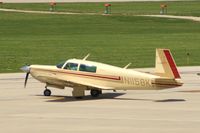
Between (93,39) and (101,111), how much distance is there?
37.9 metres

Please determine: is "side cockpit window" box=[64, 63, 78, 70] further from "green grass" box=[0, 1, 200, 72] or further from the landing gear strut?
"green grass" box=[0, 1, 200, 72]

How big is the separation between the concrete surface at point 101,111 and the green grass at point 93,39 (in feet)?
42.5

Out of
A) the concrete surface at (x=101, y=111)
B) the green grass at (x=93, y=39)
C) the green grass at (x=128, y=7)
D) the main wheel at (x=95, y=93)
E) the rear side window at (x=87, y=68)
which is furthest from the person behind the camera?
the green grass at (x=128, y=7)

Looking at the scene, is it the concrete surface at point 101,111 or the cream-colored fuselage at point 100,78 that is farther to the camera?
the cream-colored fuselage at point 100,78

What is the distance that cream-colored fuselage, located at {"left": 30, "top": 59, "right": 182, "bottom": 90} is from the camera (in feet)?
112

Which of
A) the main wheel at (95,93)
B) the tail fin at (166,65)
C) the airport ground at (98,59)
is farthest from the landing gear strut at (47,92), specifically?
the tail fin at (166,65)

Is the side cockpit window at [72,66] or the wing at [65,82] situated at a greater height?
the side cockpit window at [72,66]

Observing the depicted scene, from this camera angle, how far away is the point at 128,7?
Answer: 107000 millimetres

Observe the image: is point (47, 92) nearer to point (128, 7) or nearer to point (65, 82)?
point (65, 82)

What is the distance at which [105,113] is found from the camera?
30.9m

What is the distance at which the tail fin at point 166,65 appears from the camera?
1293 inches

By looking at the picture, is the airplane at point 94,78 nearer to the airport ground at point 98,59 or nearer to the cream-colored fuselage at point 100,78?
the cream-colored fuselage at point 100,78

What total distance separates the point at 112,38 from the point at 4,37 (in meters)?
10.8

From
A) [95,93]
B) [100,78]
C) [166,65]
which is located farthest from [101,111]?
[95,93]
